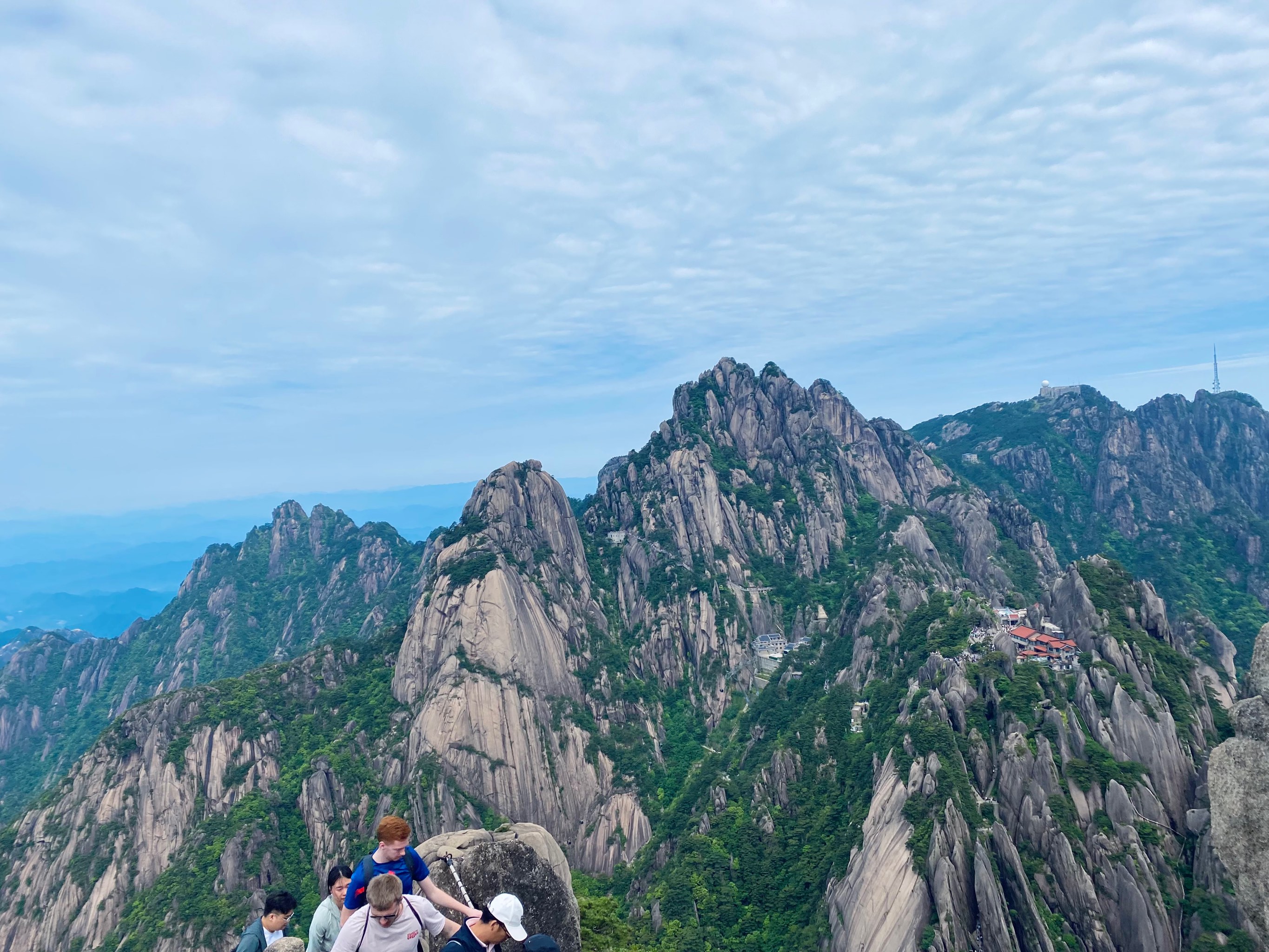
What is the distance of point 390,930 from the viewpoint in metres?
11.8

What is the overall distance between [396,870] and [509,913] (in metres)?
3.77

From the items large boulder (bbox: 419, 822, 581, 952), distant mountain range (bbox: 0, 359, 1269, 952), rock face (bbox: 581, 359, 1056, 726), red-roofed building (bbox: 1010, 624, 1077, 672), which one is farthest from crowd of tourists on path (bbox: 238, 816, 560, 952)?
rock face (bbox: 581, 359, 1056, 726)

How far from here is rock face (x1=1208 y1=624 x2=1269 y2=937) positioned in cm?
2511

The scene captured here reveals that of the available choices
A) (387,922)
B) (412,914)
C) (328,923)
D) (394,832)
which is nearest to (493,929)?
(412,914)

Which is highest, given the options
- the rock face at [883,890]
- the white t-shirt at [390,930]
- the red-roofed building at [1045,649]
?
the white t-shirt at [390,930]

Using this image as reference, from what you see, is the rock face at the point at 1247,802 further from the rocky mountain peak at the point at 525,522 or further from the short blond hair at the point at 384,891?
the rocky mountain peak at the point at 525,522

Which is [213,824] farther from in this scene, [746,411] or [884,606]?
[746,411]

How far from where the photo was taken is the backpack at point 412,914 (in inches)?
456

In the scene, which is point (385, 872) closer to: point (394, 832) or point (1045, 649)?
point (394, 832)

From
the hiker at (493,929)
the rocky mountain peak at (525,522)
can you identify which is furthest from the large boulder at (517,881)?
the rocky mountain peak at (525,522)

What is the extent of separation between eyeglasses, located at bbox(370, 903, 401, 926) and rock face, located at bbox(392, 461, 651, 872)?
319 ft

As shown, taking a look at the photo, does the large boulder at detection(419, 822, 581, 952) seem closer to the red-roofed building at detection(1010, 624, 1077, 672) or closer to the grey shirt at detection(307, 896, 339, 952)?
the grey shirt at detection(307, 896, 339, 952)

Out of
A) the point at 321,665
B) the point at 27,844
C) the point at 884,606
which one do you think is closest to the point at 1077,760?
the point at 884,606

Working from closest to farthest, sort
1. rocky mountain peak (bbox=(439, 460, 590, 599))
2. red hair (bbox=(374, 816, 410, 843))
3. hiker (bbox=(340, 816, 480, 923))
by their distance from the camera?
red hair (bbox=(374, 816, 410, 843)), hiker (bbox=(340, 816, 480, 923)), rocky mountain peak (bbox=(439, 460, 590, 599))
